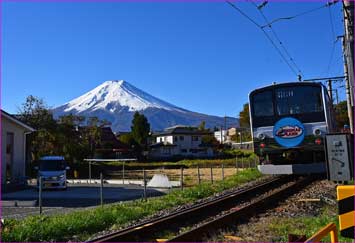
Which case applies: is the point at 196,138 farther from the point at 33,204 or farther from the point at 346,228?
the point at 346,228

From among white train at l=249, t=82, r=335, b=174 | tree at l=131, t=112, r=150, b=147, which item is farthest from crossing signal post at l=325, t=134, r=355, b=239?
tree at l=131, t=112, r=150, b=147

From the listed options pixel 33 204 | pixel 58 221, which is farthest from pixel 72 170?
pixel 58 221

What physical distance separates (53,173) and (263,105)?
13.4m

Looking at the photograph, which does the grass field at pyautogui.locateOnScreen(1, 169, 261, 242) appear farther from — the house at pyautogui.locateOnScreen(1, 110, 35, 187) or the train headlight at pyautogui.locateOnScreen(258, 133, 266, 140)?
the house at pyautogui.locateOnScreen(1, 110, 35, 187)

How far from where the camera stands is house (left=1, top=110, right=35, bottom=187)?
81.5 ft

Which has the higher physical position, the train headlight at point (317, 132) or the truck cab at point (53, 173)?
the train headlight at point (317, 132)

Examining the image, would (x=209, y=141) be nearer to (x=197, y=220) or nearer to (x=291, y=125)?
(x=291, y=125)

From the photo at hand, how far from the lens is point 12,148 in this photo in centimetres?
2605

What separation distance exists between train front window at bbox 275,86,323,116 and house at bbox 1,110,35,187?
14.6 metres

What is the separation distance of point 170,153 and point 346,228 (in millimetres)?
92470

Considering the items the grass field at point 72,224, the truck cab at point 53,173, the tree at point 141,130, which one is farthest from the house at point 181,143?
the grass field at point 72,224

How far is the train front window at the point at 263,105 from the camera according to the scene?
57.6 ft

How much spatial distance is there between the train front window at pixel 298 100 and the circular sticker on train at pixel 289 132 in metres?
0.33

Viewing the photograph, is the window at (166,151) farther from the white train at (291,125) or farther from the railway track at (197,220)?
the railway track at (197,220)
